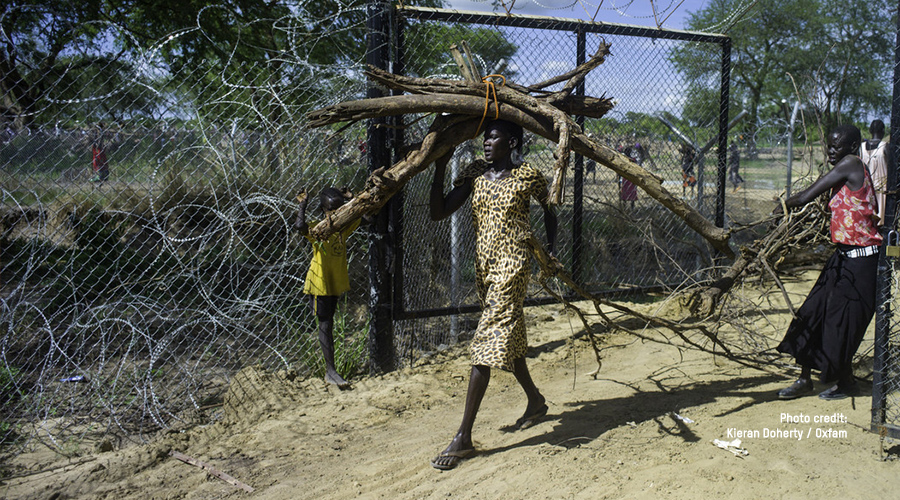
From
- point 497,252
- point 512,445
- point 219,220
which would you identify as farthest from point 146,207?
point 512,445

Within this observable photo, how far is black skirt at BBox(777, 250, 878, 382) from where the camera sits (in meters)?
4.04

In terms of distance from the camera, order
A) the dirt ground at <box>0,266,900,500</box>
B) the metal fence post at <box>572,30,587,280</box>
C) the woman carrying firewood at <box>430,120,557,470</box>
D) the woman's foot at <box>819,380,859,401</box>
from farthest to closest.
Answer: the metal fence post at <box>572,30,587,280</box>, the woman's foot at <box>819,380,859,401</box>, the woman carrying firewood at <box>430,120,557,470</box>, the dirt ground at <box>0,266,900,500</box>

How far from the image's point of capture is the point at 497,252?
11.6ft

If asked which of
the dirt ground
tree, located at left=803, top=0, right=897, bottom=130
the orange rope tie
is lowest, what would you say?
the dirt ground

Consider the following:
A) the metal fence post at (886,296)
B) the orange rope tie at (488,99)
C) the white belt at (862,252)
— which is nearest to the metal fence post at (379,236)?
the orange rope tie at (488,99)

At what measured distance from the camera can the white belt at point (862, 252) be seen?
157 inches

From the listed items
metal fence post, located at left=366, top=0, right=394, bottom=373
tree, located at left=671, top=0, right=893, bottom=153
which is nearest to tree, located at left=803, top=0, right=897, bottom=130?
tree, located at left=671, top=0, right=893, bottom=153

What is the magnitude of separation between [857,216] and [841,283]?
0.46 meters

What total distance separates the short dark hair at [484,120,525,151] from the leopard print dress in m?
0.21

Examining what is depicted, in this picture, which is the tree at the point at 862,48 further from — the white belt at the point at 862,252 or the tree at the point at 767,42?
the white belt at the point at 862,252

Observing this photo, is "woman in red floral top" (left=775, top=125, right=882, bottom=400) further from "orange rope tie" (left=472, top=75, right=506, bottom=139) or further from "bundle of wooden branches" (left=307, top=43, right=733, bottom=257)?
"orange rope tie" (left=472, top=75, right=506, bottom=139)

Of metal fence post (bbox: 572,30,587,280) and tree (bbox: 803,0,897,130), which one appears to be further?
tree (bbox: 803,0,897,130)

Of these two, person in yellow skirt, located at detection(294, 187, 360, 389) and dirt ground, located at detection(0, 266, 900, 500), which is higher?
person in yellow skirt, located at detection(294, 187, 360, 389)

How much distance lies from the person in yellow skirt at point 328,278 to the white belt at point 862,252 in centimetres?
327
